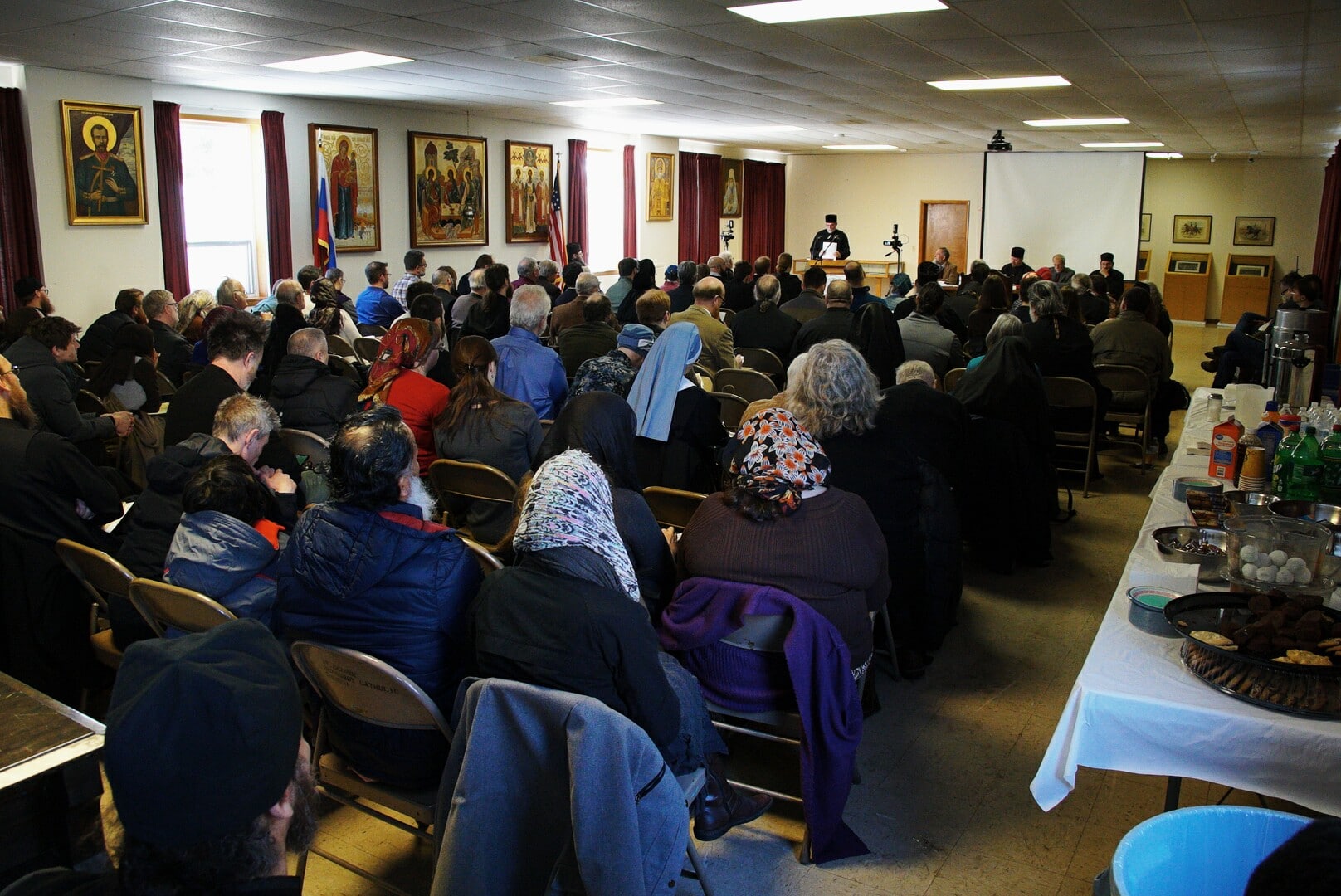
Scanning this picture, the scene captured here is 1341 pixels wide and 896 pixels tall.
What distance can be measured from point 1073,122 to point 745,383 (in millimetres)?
7138

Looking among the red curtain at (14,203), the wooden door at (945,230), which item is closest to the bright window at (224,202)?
the red curtain at (14,203)

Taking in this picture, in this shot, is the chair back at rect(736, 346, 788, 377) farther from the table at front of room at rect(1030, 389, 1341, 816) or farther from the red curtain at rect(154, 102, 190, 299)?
the red curtain at rect(154, 102, 190, 299)

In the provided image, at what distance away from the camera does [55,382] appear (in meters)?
4.40

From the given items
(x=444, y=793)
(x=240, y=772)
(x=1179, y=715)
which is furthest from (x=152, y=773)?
(x=1179, y=715)

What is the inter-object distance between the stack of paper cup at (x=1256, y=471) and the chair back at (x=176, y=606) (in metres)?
3.12

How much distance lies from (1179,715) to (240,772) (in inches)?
68.1

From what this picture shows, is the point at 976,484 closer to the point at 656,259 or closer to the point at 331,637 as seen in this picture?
the point at 331,637

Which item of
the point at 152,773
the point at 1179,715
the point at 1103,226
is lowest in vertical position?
the point at 1179,715

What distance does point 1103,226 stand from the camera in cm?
1413

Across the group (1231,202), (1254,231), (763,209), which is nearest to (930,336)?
(763,209)

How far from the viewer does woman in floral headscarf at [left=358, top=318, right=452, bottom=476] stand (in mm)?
4133

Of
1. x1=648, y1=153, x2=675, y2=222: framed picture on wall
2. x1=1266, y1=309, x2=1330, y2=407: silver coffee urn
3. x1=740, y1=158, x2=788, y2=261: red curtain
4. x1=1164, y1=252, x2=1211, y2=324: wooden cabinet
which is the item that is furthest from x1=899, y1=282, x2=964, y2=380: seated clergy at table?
x1=1164, y1=252, x2=1211, y2=324: wooden cabinet

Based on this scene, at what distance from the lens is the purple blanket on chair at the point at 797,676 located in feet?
8.08

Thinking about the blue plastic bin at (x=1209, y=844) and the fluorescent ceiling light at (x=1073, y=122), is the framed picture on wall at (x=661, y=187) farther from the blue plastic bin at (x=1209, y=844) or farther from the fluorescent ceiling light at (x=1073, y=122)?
the blue plastic bin at (x=1209, y=844)
